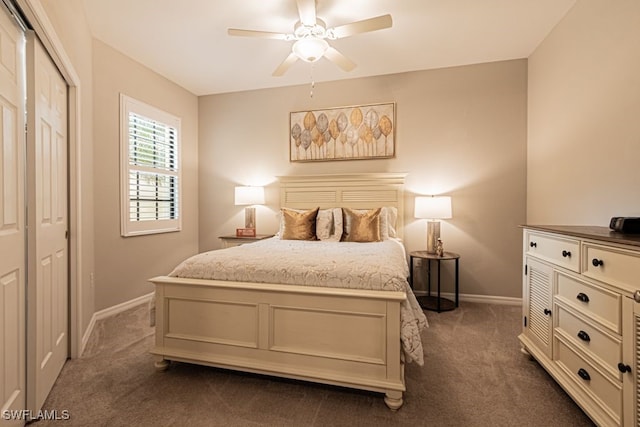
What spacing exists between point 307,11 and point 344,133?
1803 millimetres

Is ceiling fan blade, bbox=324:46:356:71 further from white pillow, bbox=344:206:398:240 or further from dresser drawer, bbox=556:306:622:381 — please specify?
dresser drawer, bbox=556:306:622:381

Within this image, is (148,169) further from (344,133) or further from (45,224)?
(344,133)

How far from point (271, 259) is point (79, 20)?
97.6 inches

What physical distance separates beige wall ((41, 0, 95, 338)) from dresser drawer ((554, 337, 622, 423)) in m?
3.26

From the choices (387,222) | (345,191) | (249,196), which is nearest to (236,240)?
(249,196)

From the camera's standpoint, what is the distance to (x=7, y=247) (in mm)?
1377

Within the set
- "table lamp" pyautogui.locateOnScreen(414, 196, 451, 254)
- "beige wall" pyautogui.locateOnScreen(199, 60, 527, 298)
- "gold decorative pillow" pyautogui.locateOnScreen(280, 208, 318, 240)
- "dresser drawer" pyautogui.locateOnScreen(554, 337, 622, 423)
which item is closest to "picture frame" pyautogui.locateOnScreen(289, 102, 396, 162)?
"beige wall" pyautogui.locateOnScreen(199, 60, 527, 298)

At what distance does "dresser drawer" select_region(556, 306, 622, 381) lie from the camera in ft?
4.36

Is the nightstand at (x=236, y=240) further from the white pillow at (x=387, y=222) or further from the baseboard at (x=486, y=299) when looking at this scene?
the baseboard at (x=486, y=299)

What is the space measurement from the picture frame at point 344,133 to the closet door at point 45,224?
2.52 meters

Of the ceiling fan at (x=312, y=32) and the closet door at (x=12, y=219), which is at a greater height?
the ceiling fan at (x=312, y=32)

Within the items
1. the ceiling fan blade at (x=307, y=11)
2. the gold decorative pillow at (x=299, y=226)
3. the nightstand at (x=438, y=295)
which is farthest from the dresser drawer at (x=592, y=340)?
the ceiling fan blade at (x=307, y=11)

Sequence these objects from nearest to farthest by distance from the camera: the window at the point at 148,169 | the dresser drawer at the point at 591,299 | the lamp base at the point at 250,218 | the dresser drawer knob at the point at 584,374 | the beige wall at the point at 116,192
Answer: the dresser drawer at the point at 591,299 < the dresser drawer knob at the point at 584,374 < the beige wall at the point at 116,192 < the window at the point at 148,169 < the lamp base at the point at 250,218

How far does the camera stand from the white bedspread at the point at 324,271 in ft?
5.67
